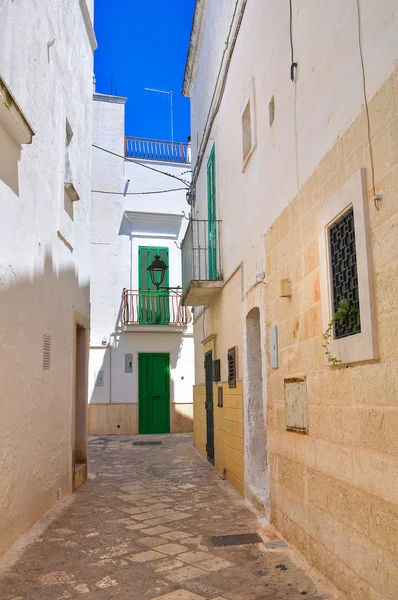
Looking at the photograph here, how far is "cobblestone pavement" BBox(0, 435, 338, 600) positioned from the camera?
12.2 feet

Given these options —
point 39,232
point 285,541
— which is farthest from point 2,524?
point 39,232

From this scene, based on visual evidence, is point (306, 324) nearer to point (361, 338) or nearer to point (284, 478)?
point (361, 338)

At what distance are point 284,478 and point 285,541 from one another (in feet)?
1.76

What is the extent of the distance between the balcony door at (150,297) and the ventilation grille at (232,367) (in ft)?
29.6

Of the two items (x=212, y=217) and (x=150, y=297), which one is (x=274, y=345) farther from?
(x=150, y=297)

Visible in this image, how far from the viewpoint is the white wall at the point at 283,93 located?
333cm

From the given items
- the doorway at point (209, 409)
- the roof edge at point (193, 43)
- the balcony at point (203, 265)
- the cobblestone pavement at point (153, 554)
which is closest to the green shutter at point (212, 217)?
the balcony at point (203, 265)

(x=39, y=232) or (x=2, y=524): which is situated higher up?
(x=39, y=232)

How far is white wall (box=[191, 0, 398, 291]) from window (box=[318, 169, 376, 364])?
0.54 metres

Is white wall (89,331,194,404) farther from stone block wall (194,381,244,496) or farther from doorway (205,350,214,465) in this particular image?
stone block wall (194,381,244,496)

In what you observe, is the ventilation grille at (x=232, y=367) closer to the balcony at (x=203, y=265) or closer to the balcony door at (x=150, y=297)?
the balcony at (x=203, y=265)

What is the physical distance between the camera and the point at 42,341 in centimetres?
583

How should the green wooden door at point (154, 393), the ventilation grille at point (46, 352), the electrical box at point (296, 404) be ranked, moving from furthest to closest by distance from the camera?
the green wooden door at point (154, 393) → the ventilation grille at point (46, 352) → the electrical box at point (296, 404)

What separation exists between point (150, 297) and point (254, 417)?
35.7 ft
